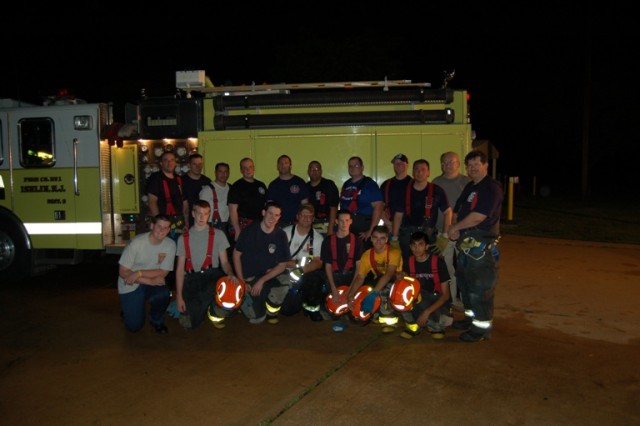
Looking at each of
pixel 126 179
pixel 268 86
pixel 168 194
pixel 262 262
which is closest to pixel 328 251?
pixel 262 262

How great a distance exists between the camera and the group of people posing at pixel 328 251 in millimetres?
5266

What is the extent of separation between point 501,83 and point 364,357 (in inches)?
1552

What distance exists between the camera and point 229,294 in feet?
18.0

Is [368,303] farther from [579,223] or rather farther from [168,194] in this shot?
[579,223]

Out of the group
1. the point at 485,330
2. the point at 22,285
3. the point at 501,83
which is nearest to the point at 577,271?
the point at 485,330

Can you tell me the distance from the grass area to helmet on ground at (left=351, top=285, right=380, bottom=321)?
8.61m

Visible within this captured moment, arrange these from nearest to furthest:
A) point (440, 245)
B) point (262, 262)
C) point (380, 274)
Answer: point (380, 274), point (262, 262), point (440, 245)

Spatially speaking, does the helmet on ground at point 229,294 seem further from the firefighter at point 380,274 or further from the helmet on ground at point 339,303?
the firefighter at point 380,274

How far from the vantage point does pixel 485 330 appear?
5.23m

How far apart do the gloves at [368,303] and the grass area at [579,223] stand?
8.64m

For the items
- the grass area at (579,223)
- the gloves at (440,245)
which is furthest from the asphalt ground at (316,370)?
the grass area at (579,223)

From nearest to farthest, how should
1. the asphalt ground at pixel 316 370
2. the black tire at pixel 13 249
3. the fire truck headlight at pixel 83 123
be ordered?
the asphalt ground at pixel 316 370, the fire truck headlight at pixel 83 123, the black tire at pixel 13 249

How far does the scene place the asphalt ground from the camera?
381cm

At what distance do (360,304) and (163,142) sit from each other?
3482 mm
